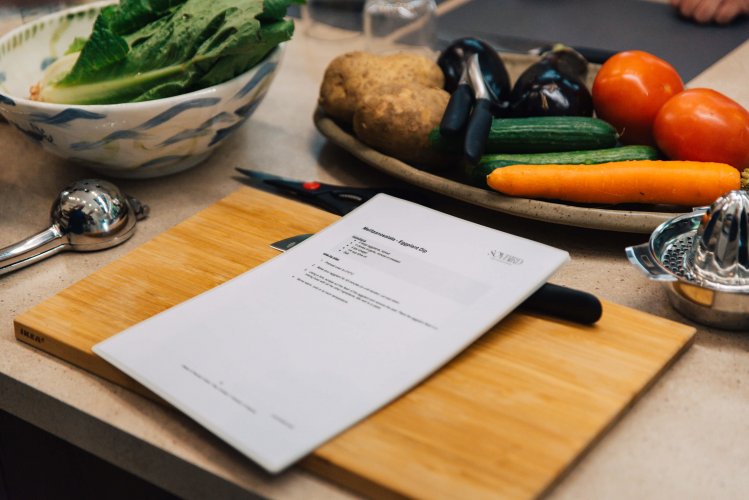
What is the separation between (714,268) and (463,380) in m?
0.27

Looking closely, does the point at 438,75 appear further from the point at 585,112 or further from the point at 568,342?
the point at 568,342

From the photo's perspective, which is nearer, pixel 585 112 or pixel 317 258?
pixel 317 258

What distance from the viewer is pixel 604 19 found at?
5.53ft

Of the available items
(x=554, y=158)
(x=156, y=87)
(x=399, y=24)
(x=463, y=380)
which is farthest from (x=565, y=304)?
(x=399, y=24)

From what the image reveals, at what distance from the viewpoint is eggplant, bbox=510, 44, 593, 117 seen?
39.2 inches

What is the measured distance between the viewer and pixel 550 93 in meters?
1.00

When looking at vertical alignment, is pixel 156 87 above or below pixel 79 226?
above

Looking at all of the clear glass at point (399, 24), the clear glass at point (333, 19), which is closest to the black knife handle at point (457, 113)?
the clear glass at point (399, 24)

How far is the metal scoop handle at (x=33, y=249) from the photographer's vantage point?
0.85 m

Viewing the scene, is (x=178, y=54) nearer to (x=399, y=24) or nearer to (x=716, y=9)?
(x=399, y=24)

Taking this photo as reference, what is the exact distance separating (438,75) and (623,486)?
2.08 feet

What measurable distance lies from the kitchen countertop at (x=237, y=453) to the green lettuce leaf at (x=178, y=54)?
0.14 m

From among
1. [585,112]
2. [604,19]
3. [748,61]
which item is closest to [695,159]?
[585,112]

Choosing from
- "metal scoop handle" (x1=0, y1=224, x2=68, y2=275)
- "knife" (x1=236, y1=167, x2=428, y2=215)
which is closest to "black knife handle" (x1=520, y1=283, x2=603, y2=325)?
"knife" (x1=236, y1=167, x2=428, y2=215)
